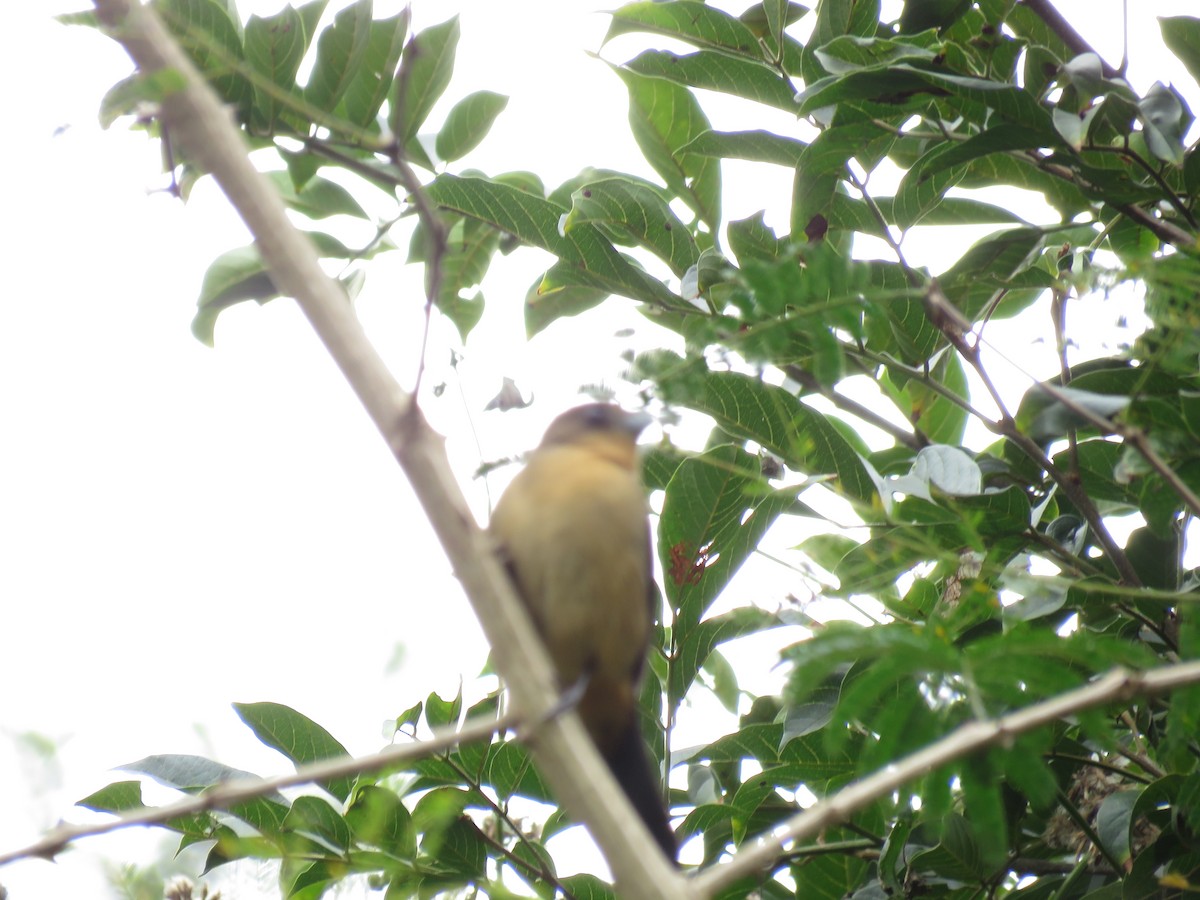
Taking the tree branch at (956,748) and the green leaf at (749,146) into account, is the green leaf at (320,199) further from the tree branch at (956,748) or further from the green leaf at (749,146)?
the tree branch at (956,748)

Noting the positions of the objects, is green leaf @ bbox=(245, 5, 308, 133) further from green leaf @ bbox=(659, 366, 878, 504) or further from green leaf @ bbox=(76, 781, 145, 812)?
green leaf @ bbox=(76, 781, 145, 812)

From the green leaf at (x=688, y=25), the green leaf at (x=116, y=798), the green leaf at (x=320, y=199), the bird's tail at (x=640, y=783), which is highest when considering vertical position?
the green leaf at (x=320, y=199)

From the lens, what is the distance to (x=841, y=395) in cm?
384

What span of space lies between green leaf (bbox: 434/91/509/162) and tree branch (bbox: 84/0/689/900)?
2090 mm

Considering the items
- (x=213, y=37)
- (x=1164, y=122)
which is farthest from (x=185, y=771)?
(x=1164, y=122)

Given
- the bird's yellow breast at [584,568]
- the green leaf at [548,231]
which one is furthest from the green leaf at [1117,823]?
the green leaf at [548,231]

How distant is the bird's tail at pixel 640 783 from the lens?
8.27ft

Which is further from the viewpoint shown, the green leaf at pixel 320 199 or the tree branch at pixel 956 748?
the green leaf at pixel 320 199

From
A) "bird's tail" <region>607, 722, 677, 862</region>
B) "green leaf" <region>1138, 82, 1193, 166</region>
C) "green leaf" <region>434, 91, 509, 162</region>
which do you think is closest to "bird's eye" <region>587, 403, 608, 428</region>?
"bird's tail" <region>607, 722, 677, 862</region>

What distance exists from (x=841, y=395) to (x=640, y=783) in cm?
164

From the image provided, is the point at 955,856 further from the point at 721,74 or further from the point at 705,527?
the point at 721,74

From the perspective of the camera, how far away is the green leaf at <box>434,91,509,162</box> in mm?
4078

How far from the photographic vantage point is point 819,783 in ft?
11.8

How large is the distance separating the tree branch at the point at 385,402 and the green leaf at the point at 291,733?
66.7 inches
